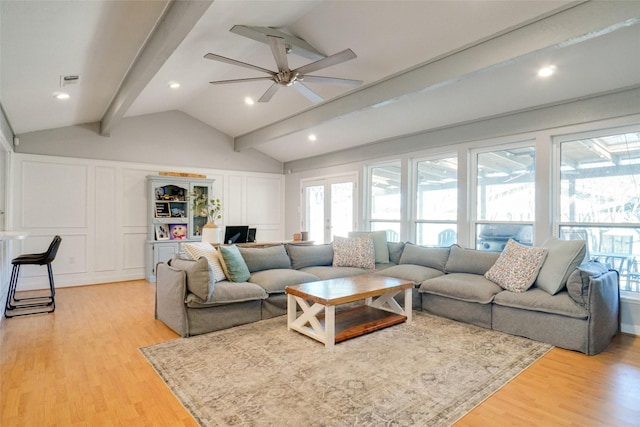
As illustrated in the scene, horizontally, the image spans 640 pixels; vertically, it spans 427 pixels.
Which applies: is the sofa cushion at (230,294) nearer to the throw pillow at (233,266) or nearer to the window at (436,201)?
the throw pillow at (233,266)

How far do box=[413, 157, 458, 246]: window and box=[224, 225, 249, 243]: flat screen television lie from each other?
9.09ft

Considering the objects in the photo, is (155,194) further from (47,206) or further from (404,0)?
(404,0)

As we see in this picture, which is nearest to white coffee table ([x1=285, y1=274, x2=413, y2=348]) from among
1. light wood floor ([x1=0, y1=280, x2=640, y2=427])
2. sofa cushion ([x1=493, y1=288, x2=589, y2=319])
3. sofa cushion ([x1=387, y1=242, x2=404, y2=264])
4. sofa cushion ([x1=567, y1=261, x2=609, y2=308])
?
sofa cushion ([x1=493, y1=288, x2=589, y2=319])

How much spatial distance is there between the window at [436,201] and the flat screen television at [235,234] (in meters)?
2.77

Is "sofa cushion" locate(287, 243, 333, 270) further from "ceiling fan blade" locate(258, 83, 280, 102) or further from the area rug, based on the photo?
"ceiling fan blade" locate(258, 83, 280, 102)

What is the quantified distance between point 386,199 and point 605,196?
3101 millimetres

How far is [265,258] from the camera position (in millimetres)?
4230

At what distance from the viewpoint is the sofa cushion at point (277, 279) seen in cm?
372

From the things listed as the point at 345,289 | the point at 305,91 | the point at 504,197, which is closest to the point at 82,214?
the point at 305,91

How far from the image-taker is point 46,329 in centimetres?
349

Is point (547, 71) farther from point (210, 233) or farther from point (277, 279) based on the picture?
point (210, 233)

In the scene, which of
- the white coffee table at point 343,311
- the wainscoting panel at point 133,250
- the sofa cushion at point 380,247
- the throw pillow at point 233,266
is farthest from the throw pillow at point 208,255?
the wainscoting panel at point 133,250

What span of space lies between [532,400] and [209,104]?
6.10 meters

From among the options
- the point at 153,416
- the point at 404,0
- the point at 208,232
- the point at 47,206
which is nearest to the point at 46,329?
the point at 208,232
